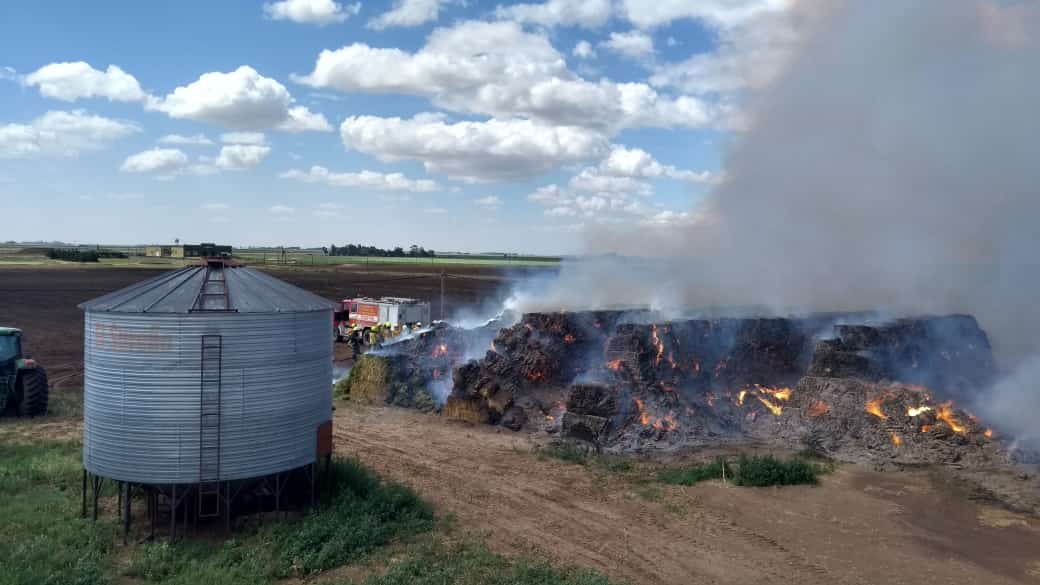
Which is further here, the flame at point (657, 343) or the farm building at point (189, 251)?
the flame at point (657, 343)

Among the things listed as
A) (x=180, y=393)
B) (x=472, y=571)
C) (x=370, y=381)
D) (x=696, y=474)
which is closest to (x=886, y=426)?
(x=696, y=474)

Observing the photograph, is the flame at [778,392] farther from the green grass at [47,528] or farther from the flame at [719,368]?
the green grass at [47,528]

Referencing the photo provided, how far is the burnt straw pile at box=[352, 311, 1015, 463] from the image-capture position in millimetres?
19719

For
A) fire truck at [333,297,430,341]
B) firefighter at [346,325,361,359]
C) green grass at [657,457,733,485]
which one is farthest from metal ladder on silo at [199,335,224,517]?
fire truck at [333,297,430,341]

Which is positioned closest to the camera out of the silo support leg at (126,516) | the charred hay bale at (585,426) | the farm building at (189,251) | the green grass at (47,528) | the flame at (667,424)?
the green grass at (47,528)

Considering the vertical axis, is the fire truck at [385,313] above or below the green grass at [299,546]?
above

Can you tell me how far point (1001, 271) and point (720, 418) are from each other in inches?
867

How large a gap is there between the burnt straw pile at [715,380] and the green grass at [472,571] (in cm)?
855

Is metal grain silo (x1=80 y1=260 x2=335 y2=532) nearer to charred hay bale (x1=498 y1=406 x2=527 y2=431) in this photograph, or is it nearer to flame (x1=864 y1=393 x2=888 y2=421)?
charred hay bale (x1=498 y1=406 x2=527 y2=431)

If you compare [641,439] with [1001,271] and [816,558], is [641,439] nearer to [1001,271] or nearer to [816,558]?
[816,558]

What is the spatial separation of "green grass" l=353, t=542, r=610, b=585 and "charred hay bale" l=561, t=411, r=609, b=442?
8.60 m

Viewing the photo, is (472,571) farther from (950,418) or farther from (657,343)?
(950,418)

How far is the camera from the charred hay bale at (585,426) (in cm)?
2048

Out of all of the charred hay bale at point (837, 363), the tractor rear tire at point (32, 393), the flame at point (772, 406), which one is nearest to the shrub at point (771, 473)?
the flame at point (772, 406)
